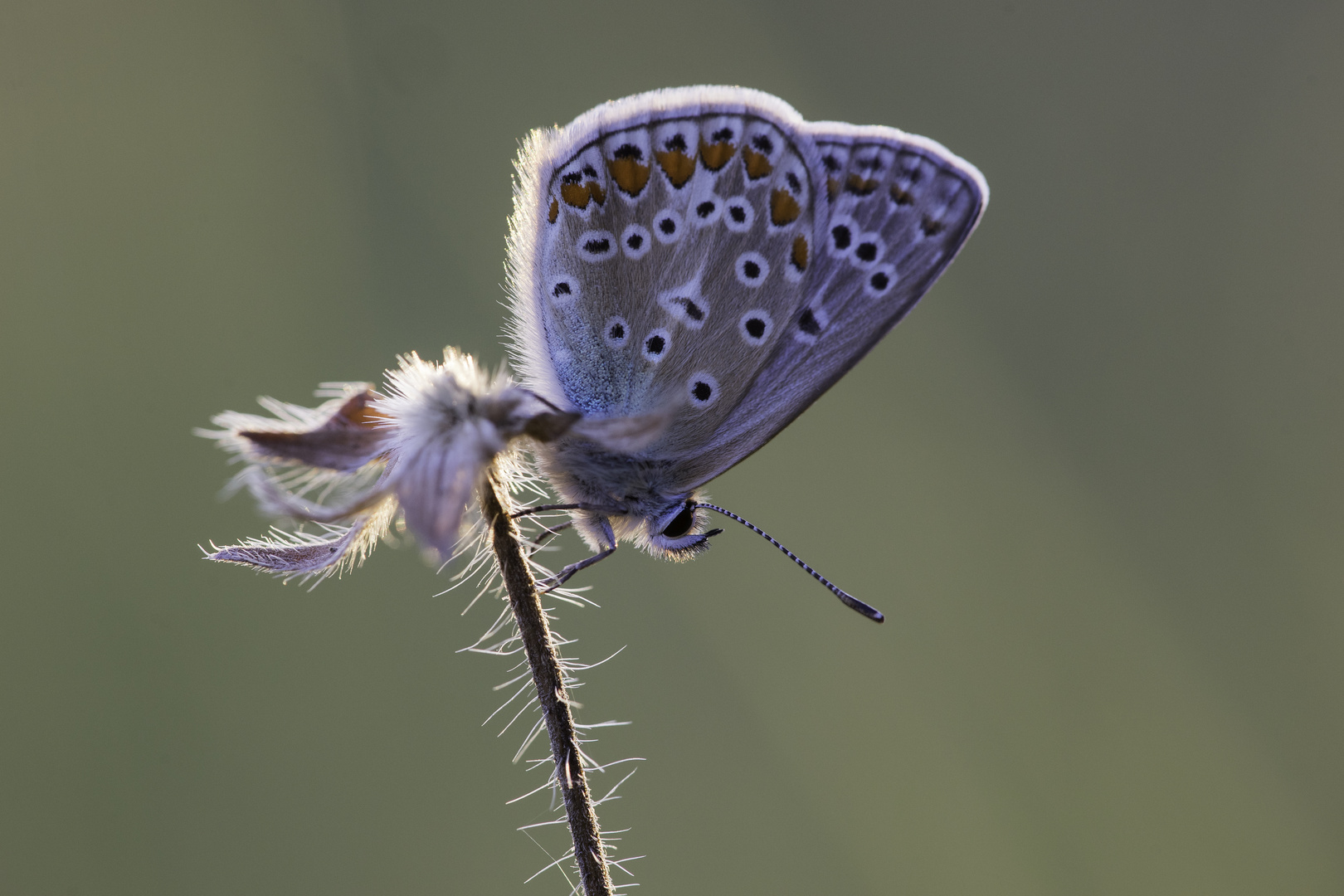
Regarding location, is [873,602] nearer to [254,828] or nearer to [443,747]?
[443,747]

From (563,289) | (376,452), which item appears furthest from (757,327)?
(376,452)

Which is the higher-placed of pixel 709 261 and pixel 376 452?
pixel 709 261

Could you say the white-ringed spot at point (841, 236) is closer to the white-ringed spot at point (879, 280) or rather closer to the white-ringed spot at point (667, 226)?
the white-ringed spot at point (879, 280)

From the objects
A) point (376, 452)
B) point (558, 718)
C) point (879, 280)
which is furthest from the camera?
point (879, 280)

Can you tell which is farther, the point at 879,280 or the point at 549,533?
the point at 549,533

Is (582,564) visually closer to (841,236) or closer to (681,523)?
(681,523)

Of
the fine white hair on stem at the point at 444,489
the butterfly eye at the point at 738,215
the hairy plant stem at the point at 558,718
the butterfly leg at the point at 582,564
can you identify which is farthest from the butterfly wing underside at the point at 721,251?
the hairy plant stem at the point at 558,718

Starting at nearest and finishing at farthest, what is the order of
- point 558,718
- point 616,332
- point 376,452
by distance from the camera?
point 558,718 < point 376,452 < point 616,332
